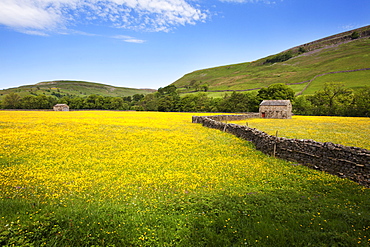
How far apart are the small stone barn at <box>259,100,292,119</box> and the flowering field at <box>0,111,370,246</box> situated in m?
49.4

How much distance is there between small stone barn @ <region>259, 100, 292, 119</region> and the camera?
57.8m

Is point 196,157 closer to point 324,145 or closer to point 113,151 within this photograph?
point 113,151

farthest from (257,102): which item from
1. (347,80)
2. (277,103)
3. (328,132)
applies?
(347,80)

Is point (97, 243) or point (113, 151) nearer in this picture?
point (97, 243)

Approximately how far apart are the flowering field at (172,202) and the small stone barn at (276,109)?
4940cm

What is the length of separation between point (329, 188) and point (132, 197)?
8.95 metres

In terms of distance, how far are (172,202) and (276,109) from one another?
58.6 m

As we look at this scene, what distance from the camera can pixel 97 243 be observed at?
544 centimetres

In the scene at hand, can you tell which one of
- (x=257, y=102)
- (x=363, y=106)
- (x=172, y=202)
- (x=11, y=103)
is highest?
(x=11, y=103)

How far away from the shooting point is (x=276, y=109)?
59.2 meters

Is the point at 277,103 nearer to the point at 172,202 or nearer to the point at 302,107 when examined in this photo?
the point at 302,107

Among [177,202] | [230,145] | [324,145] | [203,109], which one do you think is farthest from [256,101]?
[177,202]

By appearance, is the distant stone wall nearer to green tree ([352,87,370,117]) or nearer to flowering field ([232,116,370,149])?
flowering field ([232,116,370,149])

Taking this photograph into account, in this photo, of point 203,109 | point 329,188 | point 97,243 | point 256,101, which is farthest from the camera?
point 203,109
